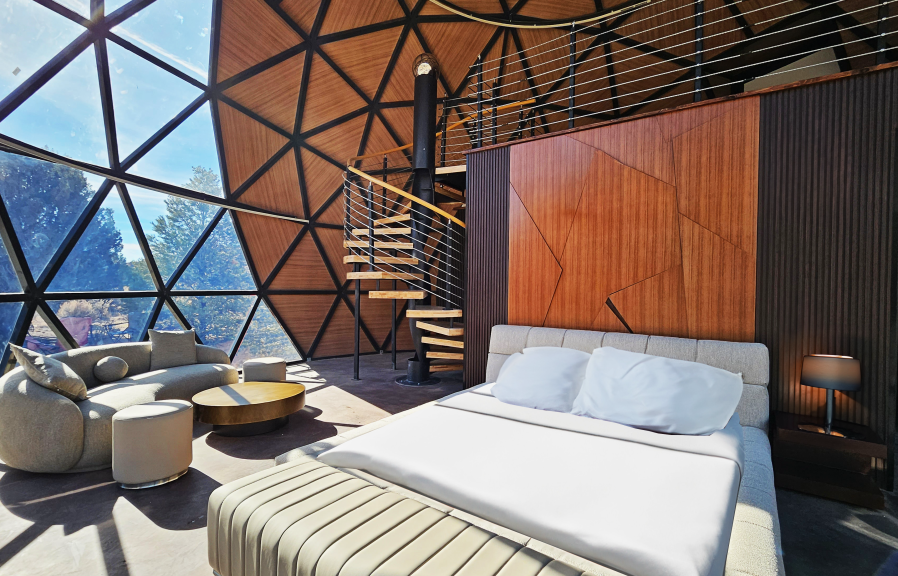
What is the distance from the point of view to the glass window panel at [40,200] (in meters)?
4.02

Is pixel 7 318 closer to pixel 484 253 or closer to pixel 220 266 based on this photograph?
pixel 220 266

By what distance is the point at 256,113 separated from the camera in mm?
6305

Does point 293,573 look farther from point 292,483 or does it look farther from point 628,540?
point 628,540

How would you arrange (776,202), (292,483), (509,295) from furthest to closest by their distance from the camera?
(509,295) < (776,202) < (292,483)

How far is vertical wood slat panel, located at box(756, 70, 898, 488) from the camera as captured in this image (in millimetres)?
2572

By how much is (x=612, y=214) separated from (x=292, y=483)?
3.01 meters

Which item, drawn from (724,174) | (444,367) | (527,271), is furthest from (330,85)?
(724,174)

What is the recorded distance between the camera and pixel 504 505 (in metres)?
1.51

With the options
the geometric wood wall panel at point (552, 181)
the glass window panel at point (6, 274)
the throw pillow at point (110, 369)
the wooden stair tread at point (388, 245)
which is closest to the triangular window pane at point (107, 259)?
the glass window panel at point (6, 274)

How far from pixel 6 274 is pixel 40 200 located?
80cm

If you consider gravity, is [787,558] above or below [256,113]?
below

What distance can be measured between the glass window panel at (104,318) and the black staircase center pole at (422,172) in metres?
3.46

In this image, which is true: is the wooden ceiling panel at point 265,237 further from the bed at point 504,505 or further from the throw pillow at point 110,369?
the bed at point 504,505

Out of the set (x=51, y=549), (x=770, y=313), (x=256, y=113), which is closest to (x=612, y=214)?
(x=770, y=313)
